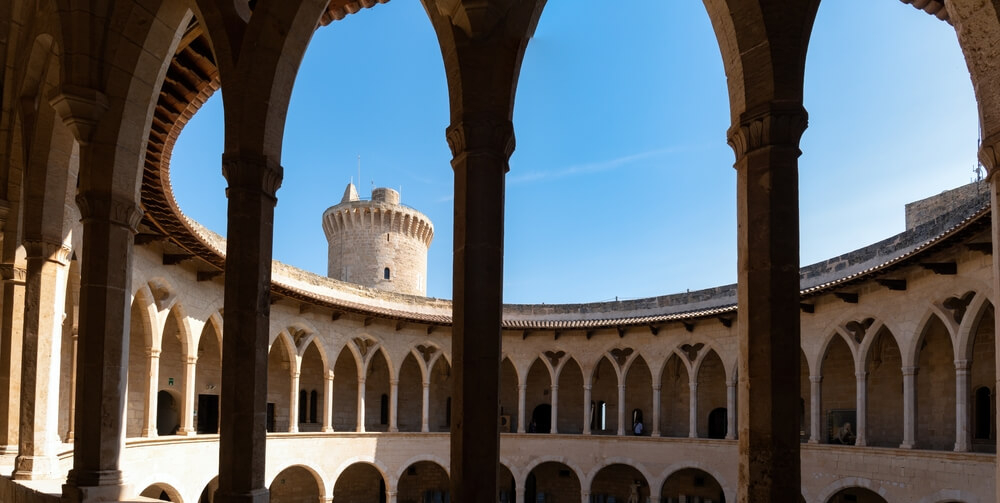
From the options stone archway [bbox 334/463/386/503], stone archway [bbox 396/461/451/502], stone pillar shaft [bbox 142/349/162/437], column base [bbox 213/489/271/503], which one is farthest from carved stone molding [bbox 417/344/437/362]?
column base [bbox 213/489/271/503]

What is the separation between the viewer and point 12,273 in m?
10.7

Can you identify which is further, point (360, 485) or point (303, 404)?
point (360, 485)

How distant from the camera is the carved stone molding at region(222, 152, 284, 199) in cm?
642

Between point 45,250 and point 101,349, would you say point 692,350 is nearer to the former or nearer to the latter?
point 45,250

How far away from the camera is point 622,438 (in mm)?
26672

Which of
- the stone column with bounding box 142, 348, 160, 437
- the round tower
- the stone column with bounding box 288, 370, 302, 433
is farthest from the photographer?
the round tower

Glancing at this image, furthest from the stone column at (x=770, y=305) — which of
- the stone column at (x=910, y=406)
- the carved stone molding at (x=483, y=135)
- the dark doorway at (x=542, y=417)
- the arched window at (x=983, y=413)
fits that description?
the dark doorway at (x=542, y=417)

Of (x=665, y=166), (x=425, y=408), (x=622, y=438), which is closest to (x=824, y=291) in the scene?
(x=622, y=438)

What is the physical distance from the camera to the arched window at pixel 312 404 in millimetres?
28203

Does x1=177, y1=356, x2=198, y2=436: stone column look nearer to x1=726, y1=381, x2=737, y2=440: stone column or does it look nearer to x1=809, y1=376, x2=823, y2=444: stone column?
x1=726, y1=381, x2=737, y2=440: stone column

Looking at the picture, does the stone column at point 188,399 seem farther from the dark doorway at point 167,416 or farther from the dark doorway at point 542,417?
the dark doorway at point 542,417

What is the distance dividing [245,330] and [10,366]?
5996 mm

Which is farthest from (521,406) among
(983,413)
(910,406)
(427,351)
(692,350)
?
(983,413)

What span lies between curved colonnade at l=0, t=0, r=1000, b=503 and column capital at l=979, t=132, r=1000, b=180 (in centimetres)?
2
